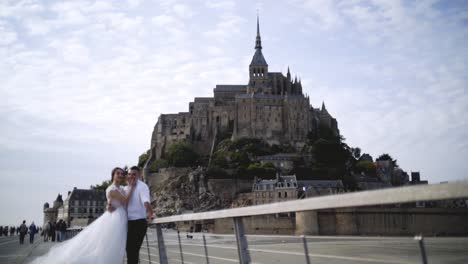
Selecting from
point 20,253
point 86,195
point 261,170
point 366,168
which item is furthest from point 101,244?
point 86,195

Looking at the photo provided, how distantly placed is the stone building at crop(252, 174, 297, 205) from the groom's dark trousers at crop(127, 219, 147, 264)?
47744 millimetres

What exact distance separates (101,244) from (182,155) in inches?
2863

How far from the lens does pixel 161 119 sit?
8925 centimetres

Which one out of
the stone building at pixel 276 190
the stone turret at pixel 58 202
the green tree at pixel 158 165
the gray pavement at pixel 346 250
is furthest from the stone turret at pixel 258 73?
the gray pavement at pixel 346 250

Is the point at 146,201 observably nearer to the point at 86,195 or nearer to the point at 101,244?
the point at 101,244

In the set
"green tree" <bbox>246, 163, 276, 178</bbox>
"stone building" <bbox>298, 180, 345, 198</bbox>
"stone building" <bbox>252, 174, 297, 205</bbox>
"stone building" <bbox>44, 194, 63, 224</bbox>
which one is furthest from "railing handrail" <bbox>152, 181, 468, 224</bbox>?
"stone building" <bbox>44, 194, 63, 224</bbox>

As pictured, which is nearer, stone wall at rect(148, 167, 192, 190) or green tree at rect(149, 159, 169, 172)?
stone wall at rect(148, 167, 192, 190)

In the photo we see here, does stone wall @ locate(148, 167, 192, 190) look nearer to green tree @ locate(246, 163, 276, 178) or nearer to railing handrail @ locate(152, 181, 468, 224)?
green tree @ locate(246, 163, 276, 178)

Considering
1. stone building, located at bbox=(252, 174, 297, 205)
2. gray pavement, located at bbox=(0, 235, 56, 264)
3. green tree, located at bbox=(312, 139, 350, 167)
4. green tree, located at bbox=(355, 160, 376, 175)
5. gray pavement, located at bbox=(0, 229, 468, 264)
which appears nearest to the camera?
gray pavement, located at bbox=(0, 229, 468, 264)

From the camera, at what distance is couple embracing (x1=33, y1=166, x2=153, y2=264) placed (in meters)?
4.80

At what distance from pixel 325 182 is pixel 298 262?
55.0 m

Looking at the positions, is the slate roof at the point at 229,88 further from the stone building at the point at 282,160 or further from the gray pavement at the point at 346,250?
the gray pavement at the point at 346,250

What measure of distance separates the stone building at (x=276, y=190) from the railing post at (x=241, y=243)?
49551 millimetres

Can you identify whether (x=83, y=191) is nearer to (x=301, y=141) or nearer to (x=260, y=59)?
(x=301, y=141)
